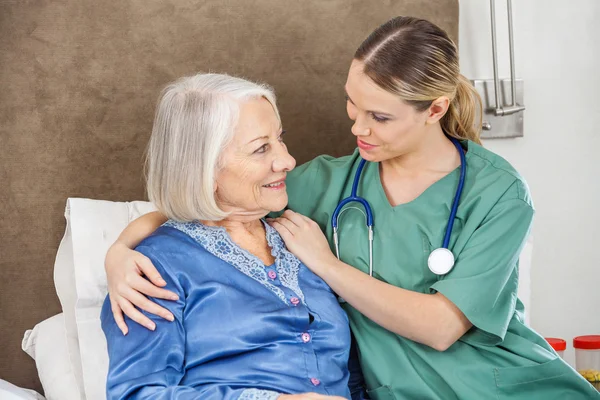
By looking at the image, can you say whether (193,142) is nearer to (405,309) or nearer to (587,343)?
(405,309)

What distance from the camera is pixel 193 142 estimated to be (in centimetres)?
164

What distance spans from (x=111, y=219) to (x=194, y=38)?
0.59 meters

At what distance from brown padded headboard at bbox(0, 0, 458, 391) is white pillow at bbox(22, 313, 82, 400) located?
0.33 feet

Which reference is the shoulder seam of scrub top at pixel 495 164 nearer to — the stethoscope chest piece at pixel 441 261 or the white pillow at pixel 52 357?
the stethoscope chest piece at pixel 441 261

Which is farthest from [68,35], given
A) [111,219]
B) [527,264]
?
[527,264]

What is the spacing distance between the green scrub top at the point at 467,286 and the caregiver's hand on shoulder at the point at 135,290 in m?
0.53

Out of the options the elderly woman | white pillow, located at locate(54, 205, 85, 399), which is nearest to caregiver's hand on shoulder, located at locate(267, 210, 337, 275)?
the elderly woman

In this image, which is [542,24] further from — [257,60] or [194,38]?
[194,38]

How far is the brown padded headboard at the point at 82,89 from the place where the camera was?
2.08 meters

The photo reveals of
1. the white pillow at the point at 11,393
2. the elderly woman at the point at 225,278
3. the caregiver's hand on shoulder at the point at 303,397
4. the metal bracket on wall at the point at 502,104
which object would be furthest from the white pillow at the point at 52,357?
the metal bracket on wall at the point at 502,104

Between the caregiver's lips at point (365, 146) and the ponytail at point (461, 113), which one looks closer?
the caregiver's lips at point (365, 146)

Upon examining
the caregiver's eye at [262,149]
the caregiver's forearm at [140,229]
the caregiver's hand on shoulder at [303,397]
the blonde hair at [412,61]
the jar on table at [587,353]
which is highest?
the blonde hair at [412,61]

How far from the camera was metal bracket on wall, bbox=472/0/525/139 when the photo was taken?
260 centimetres

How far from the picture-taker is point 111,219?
2.04 meters
